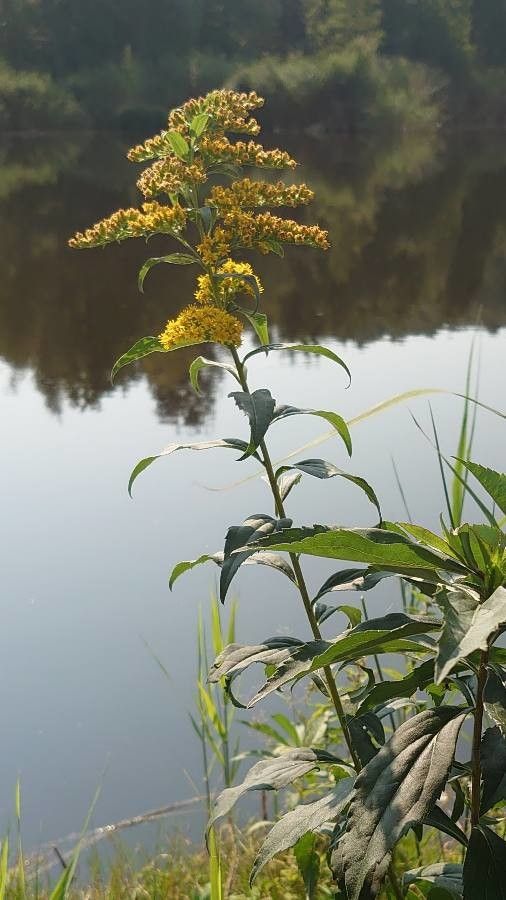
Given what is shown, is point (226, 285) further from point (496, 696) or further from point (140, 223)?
point (496, 696)

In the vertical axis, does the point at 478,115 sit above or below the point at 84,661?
above

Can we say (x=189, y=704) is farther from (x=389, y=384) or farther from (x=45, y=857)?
(x=389, y=384)

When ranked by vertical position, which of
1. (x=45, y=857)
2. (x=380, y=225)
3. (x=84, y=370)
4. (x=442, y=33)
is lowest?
(x=45, y=857)

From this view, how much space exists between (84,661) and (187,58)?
29.0 metres

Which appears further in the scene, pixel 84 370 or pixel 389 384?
pixel 84 370

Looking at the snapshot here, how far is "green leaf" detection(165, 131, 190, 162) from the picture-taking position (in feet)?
4.29

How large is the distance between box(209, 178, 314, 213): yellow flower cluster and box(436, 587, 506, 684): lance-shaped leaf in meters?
0.80

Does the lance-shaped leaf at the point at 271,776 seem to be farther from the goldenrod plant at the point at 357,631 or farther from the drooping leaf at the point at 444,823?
the drooping leaf at the point at 444,823

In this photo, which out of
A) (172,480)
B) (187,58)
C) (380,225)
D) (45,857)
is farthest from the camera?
(187,58)

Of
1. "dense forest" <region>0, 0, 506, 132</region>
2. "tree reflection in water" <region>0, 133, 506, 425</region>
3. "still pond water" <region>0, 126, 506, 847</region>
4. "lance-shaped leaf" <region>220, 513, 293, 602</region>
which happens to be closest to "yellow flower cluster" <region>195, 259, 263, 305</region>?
"lance-shaped leaf" <region>220, 513, 293, 602</region>

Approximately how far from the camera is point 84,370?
216 inches

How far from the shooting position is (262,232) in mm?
1361

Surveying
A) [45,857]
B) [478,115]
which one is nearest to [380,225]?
[45,857]

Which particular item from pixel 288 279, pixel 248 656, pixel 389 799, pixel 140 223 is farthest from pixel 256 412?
pixel 288 279
